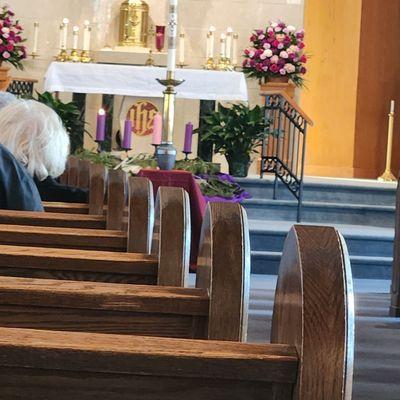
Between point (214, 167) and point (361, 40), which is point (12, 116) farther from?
point (361, 40)

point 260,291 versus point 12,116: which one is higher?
point 12,116

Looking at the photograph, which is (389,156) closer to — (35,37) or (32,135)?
(35,37)

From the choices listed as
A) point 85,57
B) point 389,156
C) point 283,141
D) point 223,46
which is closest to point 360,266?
point 283,141

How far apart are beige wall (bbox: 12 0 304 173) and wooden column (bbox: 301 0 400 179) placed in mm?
1439

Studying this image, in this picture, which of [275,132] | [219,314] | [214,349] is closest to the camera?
[214,349]

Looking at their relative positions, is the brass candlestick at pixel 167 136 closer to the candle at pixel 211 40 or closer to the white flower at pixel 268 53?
the white flower at pixel 268 53

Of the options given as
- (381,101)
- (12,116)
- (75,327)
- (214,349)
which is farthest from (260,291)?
(381,101)

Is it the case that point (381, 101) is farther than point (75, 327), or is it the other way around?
point (381, 101)

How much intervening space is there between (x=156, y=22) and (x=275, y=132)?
262cm

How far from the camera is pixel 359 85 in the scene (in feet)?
38.8

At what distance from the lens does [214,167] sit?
6.74 meters

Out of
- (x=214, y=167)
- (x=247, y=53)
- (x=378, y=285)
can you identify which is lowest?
(x=378, y=285)

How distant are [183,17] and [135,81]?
6.52 ft

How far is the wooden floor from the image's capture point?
3.54m
